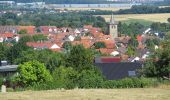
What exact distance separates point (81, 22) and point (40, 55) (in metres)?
94.4

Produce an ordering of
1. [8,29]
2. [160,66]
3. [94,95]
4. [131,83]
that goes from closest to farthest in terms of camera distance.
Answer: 1. [94,95]
2. [131,83]
3. [160,66]
4. [8,29]

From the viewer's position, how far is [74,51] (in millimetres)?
34688

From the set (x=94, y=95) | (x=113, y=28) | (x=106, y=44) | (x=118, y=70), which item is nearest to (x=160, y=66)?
(x=118, y=70)

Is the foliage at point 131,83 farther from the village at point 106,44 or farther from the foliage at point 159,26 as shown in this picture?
the foliage at point 159,26

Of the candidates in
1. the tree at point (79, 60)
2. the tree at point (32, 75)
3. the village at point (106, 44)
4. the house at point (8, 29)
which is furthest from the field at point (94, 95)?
the house at point (8, 29)

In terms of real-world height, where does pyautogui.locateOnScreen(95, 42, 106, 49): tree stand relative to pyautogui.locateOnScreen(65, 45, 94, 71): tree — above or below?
below

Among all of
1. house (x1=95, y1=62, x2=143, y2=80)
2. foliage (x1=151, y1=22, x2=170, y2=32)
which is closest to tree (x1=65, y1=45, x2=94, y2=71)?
house (x1=95, y1=62, x2=143, y2=80)

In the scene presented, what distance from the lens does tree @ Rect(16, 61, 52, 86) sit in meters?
26.0

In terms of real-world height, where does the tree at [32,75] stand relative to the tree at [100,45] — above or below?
above

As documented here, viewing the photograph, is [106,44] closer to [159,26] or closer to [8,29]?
[159,26]

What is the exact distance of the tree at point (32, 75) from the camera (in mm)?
26047

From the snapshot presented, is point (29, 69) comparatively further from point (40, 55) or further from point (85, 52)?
point (40, 55)

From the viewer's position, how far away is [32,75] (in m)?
26.4

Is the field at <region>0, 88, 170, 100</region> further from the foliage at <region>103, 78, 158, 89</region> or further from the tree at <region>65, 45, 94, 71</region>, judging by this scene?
the tree at <region>65, 45, 94, 71</region>
